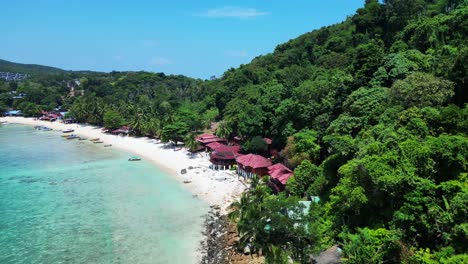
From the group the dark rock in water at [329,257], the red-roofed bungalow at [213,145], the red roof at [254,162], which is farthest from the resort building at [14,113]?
the dark rock in water at [329,257]

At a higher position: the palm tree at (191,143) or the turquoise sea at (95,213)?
the palm tree at (191,143)

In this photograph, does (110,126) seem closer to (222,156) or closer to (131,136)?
(131,136)

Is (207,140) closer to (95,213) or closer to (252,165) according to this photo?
(252,165)

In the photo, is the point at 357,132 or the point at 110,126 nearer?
the point at 357,132

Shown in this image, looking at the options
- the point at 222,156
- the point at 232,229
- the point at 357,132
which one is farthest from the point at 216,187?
the point at 357,132

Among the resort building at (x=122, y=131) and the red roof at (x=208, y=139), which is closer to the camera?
Result: the red roof at (x=208, y=139)

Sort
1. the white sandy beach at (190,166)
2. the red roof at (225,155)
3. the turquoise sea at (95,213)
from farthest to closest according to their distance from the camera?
1. the red roof at (225,155)
2. the white sandy beach at (190,166)
3. the turquoise sea at (95,213)

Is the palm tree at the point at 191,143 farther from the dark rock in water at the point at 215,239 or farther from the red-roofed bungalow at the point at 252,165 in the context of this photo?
the dark rock in water at the point at 215,239
